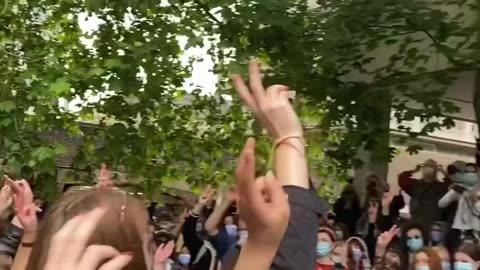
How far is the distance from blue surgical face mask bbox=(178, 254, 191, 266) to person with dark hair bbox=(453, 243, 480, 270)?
205 cm

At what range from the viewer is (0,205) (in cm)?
279

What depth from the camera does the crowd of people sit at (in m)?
1.16

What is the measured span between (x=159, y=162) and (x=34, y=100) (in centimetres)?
134

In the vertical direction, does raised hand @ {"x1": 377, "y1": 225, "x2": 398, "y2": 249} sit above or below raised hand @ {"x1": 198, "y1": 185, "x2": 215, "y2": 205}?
below

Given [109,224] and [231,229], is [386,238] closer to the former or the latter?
[231,229]

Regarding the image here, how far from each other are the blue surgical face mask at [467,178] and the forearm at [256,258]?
188 inches

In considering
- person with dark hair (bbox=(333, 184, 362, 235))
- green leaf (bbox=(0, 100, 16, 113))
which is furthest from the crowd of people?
green leaf (bbox=(0, 100, 16, 113))

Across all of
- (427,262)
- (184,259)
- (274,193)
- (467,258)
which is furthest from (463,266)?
(274,193)

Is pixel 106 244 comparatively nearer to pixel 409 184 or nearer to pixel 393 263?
pixel 393 263

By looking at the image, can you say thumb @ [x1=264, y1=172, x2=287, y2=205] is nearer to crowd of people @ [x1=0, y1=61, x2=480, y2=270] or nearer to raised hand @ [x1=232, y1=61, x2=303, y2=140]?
crowd of people @ [x1=0, y1=61, x2=480, y2=270]

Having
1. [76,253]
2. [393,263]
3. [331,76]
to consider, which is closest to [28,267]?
[76,253]

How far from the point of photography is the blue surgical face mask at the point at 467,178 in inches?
229

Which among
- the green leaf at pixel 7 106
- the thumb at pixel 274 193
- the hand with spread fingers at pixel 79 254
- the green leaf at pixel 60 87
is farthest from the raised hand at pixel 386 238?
the hand with spread fingers at pixel 79 254

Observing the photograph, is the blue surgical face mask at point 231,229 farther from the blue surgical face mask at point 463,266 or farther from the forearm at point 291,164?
the forearm at point 291,164
